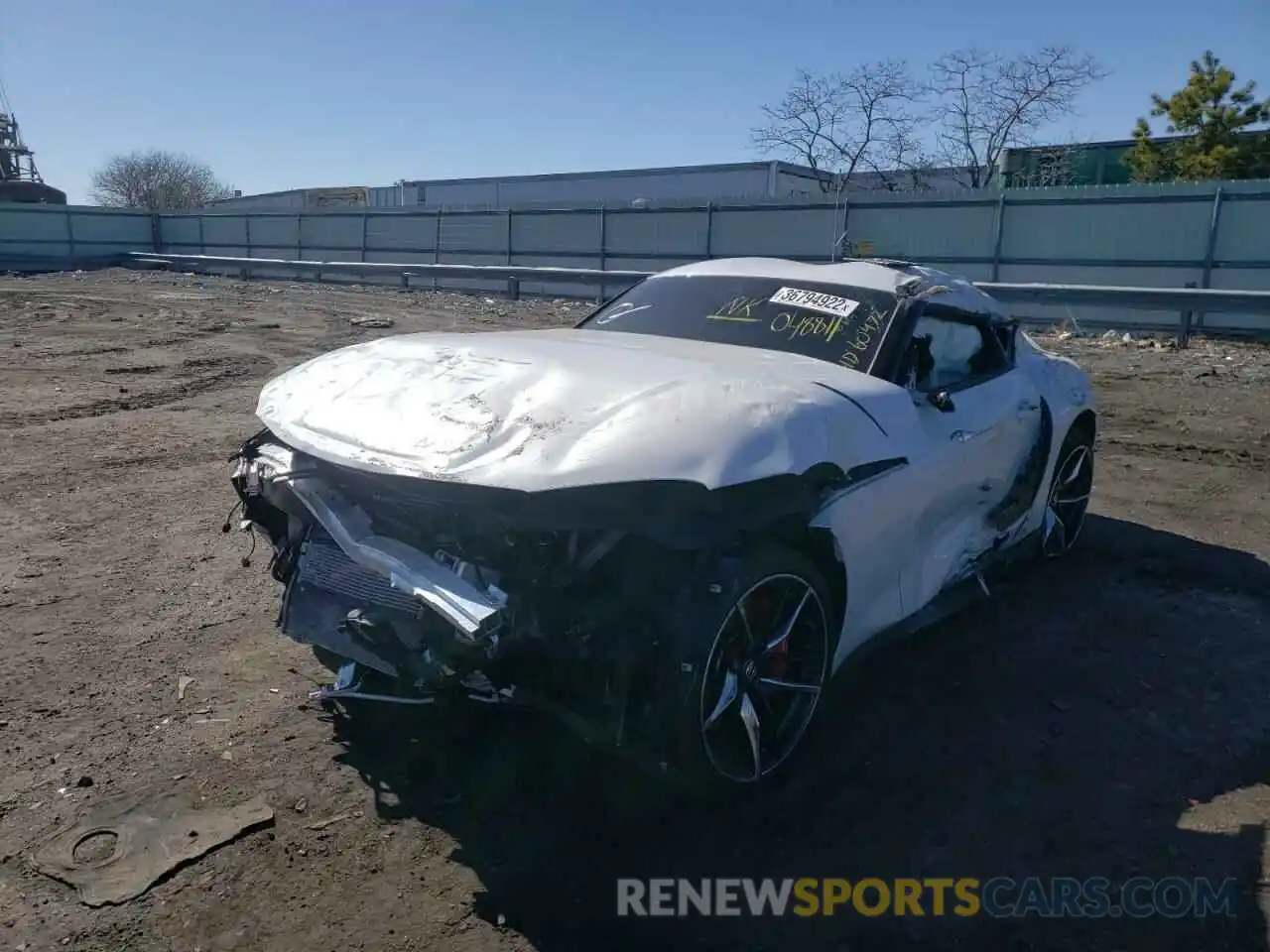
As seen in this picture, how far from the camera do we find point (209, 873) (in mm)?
2797

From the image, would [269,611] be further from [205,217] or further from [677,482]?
[205,217]

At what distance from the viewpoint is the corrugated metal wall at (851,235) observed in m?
16.6

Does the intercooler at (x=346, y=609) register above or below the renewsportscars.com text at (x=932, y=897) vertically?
above

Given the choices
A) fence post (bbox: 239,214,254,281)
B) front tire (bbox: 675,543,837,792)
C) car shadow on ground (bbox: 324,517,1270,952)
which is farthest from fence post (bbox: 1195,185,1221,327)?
fence post (bbox: 239,214,254,281)

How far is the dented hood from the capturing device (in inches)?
111

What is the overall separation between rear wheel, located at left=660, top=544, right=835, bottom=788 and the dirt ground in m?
0.22

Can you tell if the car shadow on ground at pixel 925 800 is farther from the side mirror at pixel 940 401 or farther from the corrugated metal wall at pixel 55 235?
the corrugated metal wall at pixel 55 235

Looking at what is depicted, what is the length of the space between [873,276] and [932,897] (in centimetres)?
276

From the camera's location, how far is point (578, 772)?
3.35 meters

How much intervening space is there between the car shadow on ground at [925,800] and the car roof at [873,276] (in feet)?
5.22

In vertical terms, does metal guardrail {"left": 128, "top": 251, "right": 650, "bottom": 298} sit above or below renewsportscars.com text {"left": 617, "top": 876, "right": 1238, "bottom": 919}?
A: above

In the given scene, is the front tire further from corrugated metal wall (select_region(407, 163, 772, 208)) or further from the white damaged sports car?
corrugated metal wall (select_region(407, 163, 772, 208))

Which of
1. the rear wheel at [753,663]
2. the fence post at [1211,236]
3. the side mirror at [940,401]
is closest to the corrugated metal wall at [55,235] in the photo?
the fence post at [1211,236]

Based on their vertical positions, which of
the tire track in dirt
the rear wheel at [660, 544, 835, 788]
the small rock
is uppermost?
the rear wheel at [660, 544, 835, 788]
